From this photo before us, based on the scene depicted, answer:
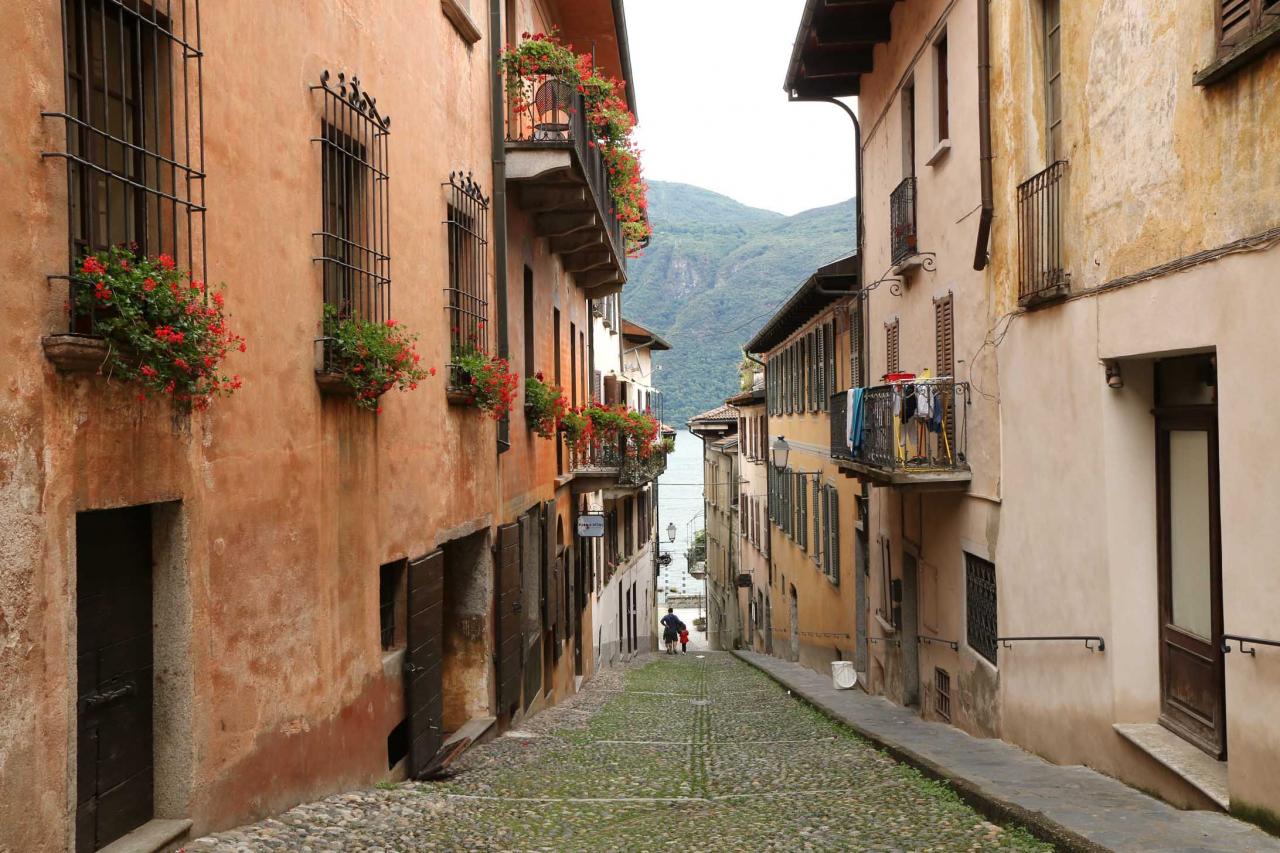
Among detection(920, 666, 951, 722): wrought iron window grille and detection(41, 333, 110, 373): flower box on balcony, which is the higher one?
detection(41, 333, 110, 373): flower box on balcony

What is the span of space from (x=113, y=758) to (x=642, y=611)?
33800 millimetres

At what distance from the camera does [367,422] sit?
27.9 feet

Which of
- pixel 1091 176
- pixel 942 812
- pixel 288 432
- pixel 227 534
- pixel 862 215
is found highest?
pixel 862 215

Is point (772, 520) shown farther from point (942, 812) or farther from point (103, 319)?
point (103, 319)

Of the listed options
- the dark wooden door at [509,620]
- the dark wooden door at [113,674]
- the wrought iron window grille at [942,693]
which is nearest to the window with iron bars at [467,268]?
the dark wooden door at [509,620]

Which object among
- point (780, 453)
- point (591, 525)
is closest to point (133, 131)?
point (591, 525)

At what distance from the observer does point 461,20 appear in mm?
11414

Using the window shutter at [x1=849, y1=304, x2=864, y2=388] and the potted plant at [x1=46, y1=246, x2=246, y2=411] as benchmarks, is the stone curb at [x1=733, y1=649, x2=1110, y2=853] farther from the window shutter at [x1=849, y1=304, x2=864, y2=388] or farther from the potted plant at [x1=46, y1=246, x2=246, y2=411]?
the window shutter at [x1=849, y1=304, x2=864, y2=388]

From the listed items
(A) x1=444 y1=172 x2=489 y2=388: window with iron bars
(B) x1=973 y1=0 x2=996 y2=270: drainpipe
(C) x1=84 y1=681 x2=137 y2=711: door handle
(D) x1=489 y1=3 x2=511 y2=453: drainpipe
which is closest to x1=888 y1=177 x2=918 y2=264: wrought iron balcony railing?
(B) x1=973 y1=0 x2=996 y2=270: drainpipe

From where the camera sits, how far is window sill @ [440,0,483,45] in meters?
11.0

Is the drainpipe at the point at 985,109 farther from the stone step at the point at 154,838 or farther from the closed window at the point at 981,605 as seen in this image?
the stone step at the point at 154,838

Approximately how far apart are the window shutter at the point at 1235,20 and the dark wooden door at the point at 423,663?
6.65m

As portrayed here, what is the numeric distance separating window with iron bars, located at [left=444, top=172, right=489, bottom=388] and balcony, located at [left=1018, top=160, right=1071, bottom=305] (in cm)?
506

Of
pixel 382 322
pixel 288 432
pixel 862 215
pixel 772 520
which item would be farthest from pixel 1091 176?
pixel 772 520
